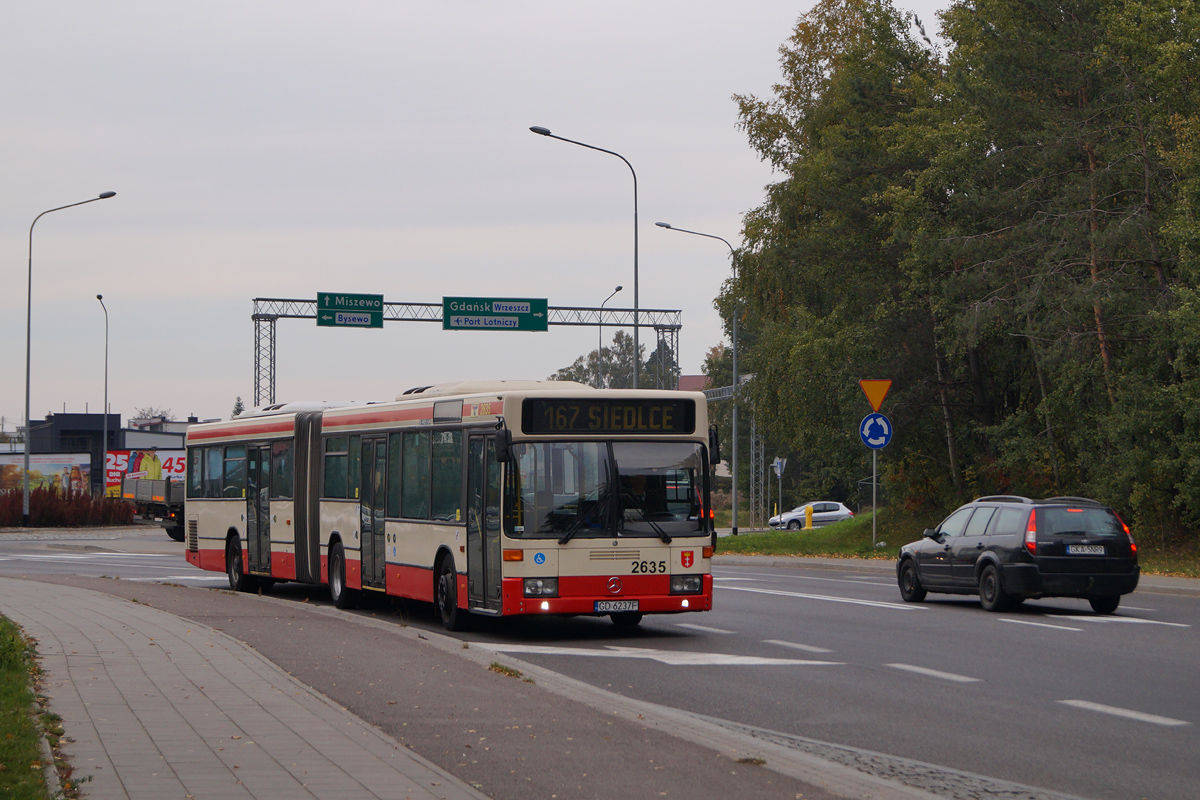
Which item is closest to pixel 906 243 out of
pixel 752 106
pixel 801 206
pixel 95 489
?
pixel 801 206

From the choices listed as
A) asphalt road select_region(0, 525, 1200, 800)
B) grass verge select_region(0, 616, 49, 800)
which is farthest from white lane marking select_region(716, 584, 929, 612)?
grass verge select_region(0, 616, 49, 800)

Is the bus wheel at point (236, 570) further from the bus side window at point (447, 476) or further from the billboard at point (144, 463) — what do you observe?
the billboard at point (144, 463)

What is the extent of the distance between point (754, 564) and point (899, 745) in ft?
82.4

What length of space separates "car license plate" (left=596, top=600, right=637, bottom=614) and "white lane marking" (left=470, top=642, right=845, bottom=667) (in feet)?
1.28

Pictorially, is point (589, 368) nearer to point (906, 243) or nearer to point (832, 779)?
point (906, 243)

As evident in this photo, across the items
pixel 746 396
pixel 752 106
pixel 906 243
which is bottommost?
pixel 746 396

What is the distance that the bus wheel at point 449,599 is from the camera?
52.5ft

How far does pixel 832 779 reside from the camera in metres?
7.16

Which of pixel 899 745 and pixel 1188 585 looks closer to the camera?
pixel 899 745

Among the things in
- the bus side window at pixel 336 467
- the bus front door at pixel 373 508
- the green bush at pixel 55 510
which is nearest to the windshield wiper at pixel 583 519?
the bus front door at pixel 373 508

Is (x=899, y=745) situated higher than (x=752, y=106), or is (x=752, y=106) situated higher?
(x=752, y=106)

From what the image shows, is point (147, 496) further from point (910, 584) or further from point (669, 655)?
point (669, 655)

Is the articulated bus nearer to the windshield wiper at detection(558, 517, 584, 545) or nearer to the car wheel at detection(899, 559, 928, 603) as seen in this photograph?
the windshield wiper at detection(558, 517, 584, 545)

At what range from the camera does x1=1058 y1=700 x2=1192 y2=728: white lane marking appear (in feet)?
31.5
